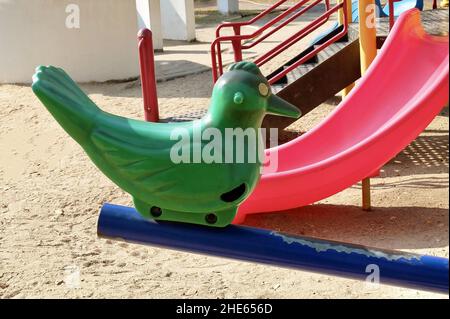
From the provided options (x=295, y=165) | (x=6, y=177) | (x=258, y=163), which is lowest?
(x=6, y=177)

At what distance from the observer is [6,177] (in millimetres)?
4656

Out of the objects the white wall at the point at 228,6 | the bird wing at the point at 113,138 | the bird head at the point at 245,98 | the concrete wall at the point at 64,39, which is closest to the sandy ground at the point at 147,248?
the bird head at the point at 245,98

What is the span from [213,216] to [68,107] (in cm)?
40

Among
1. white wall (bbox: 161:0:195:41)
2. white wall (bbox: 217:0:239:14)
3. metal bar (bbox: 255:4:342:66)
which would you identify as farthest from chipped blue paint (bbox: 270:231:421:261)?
white wall (bbox: 217:0:239:14)

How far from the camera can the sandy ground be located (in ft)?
9.34

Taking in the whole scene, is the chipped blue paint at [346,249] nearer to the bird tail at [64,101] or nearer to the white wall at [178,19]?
the bird tail at [64,101]

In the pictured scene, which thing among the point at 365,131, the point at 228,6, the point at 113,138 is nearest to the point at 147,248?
the point at 365,131

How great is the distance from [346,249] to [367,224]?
210 cm

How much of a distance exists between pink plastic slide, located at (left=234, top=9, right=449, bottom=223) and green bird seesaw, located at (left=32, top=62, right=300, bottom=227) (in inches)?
65.7

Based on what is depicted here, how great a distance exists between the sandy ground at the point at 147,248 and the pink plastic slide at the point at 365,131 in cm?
20

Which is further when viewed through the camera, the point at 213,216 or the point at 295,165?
the point at 295,165

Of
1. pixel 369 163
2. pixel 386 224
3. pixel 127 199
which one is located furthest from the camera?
pixel 127 199
